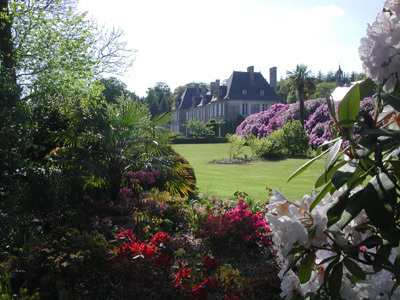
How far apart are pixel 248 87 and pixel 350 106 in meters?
46.3

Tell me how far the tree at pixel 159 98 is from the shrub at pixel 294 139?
48.2 metres

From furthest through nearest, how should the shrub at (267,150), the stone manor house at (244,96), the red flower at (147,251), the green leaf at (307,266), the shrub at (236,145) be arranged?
the stone manor house at (244,96) < the shrub at (267,150) < the shrub at (236,145) < the red flower at (147,251) < the green leaf at (307,266)

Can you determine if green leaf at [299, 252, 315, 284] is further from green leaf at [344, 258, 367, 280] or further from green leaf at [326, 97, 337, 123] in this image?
green leaf at [326, 97, 337, 123]

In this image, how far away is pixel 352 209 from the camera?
0.85 m

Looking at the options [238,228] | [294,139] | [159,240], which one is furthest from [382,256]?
[294,139]

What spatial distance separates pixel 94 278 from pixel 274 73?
46.9 m

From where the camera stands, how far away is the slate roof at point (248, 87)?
45531 mm

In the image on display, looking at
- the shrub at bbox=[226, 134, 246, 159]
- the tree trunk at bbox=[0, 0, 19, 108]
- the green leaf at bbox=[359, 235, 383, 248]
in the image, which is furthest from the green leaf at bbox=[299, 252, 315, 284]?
the shrub at bbox=[226, 134, 246, 159]

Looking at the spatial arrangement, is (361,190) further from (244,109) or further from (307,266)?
(244,109)

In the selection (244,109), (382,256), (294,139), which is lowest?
(294,139)

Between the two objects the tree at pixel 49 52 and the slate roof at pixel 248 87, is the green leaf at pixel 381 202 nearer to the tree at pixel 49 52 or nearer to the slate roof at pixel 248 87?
the tree at pixel 49 52

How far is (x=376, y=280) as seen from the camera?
4.48 feet

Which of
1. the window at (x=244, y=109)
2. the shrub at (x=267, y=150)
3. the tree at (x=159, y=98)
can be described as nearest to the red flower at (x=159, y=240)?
the shrub at (x=267, y=150)

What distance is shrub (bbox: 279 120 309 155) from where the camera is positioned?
744 inches
